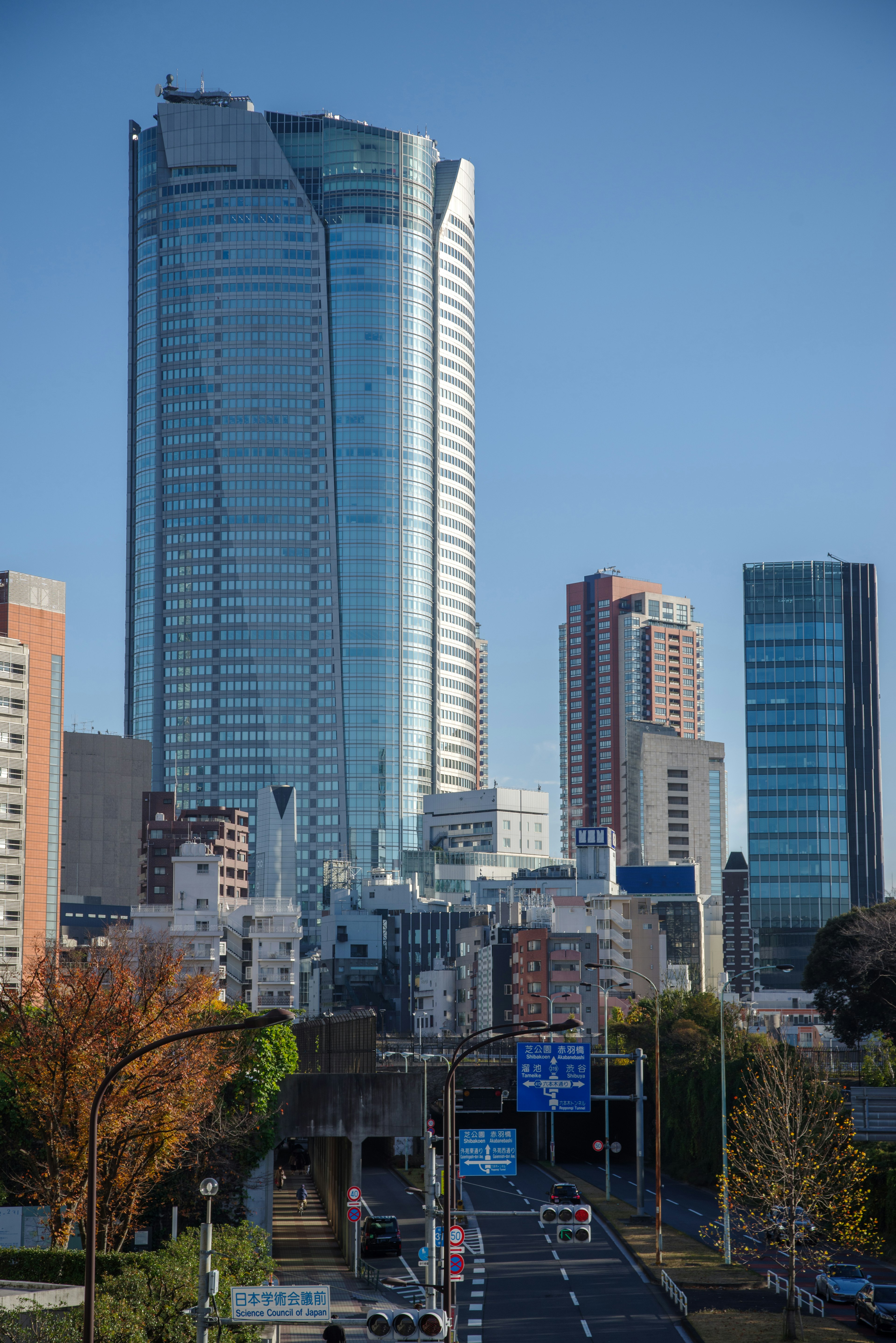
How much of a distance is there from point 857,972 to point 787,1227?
52496 millimetres

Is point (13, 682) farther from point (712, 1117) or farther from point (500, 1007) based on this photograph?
point (712, 1117)

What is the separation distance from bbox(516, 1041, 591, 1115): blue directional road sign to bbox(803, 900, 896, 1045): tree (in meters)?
38.2

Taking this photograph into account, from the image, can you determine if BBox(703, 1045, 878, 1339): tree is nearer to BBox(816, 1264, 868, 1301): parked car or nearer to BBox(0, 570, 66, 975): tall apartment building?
BBox(816, 1264, 868, 1301): parked car

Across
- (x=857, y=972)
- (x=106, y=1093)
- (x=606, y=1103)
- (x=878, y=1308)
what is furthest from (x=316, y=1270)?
(x=857, y=972)

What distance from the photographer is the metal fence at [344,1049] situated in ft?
239

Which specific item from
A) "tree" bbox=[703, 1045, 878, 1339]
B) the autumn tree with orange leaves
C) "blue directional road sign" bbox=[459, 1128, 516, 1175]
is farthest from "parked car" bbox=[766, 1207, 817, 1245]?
the autumn tree with orange leaves

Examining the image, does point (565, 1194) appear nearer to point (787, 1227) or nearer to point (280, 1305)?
point (787, 1227)

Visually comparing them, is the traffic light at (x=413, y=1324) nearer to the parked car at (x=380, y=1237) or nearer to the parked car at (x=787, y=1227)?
the parked car at (x=787, y=1227)

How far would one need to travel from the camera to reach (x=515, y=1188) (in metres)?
102

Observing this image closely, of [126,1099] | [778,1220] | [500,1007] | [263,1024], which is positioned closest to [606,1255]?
[778,1220]

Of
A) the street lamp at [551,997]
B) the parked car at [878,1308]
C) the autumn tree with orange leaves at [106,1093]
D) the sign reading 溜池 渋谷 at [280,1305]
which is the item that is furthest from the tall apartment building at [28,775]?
the sign reading 溜池 渋谷 at [280,1305]

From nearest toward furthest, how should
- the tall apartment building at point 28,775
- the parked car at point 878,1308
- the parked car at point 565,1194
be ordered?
the parked car at point 878,1308
the parked car at point 565,1194
the tall apartment building at point 28,775

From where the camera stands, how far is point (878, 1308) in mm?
50250

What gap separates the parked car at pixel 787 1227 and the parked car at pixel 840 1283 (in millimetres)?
1429
